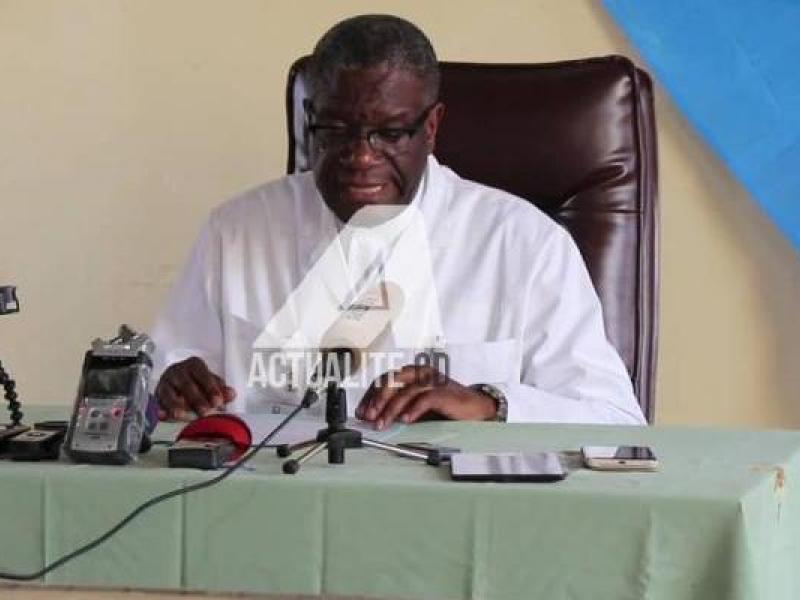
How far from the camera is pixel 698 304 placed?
107 inches

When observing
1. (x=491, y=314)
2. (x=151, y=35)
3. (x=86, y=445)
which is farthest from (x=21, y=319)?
(x=86, y=445)

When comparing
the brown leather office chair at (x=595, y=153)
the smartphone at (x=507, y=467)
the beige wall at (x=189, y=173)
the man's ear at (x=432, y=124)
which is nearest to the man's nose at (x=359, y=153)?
the man's ear at (x=432, y=124)

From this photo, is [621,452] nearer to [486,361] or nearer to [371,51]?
[486,361]

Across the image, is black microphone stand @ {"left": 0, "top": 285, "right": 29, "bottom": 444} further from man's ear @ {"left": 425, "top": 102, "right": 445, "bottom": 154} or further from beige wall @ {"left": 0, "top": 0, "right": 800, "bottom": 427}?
beige wall @ {"left": 0, "top": 0, "right": 800, "bottom": 427}

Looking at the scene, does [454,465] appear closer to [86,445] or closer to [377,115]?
[86,445]

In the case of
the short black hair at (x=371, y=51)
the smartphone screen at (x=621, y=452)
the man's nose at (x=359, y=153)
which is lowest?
the smartphone screen at (x=621, y=452)

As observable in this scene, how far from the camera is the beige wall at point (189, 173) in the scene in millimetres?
2691

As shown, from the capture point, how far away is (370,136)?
193cm

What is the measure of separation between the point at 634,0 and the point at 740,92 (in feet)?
0.86

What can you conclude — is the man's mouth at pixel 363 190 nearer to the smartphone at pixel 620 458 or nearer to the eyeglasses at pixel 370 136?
the eyeglasses at pixel 370 136

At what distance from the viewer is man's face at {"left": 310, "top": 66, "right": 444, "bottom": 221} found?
193cm

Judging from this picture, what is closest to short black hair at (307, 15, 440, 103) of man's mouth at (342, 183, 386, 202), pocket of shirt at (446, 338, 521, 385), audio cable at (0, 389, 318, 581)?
man's mouth at (342, 183, 386, 202)

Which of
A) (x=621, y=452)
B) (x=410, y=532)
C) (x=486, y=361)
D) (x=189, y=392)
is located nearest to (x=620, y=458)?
(x=621, y=452)

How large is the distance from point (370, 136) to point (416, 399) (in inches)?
20.5
